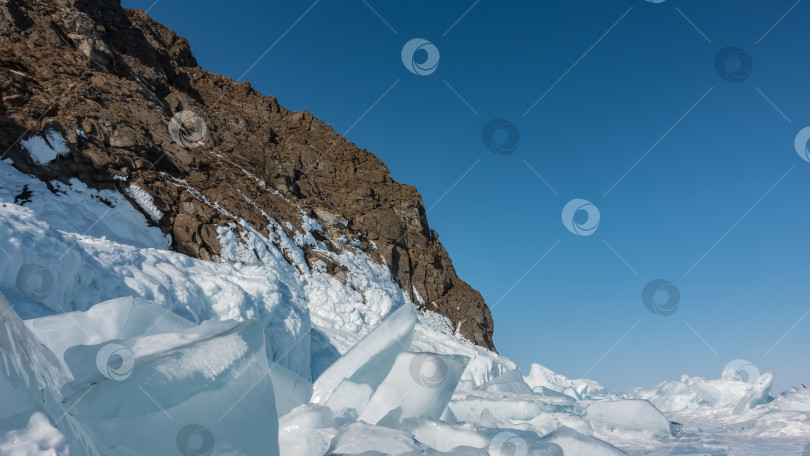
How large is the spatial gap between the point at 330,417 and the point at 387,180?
24834 mm

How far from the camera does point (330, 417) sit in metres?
3.60

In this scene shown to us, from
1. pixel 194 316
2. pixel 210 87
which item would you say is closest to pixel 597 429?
pixel 194 316

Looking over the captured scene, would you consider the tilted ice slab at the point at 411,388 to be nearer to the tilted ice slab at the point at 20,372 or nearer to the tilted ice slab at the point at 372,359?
the tilted ice slab at the point at 372,359

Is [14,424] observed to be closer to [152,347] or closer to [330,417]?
[152,347]

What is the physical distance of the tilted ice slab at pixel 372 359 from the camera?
5375 millimetres
